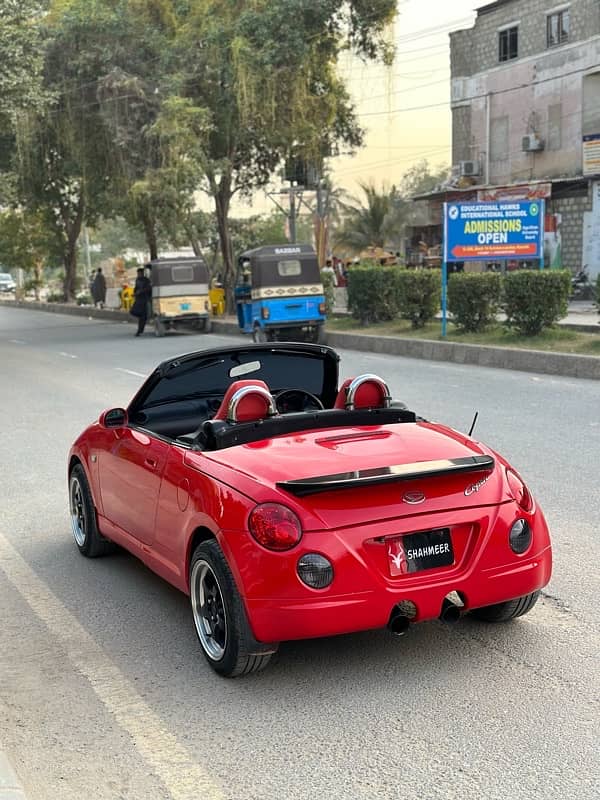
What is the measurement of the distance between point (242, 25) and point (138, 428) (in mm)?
25947

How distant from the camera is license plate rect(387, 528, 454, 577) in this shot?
13.6 ft

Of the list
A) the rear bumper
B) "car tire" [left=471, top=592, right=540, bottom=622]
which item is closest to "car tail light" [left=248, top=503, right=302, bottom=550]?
the rear bumper

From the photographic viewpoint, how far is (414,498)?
4.22 m

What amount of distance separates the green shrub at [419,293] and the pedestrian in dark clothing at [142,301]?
10.4 meters

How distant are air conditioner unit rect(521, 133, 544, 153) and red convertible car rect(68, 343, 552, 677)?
32.5 meters

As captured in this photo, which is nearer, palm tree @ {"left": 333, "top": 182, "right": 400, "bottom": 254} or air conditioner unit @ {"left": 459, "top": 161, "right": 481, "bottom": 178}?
air conditioner unit @ {"left": 459, "top": 161, "right": 481, "bottom": 178}

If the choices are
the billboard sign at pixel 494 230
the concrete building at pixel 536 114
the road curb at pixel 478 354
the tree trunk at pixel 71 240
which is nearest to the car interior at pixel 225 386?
the road curb at pixel 478 354

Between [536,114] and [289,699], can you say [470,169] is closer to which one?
[536,114]

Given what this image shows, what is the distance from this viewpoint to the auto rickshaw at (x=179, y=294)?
29422 millimetres

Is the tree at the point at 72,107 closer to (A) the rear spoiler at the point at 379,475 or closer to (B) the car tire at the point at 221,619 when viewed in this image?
(B) the car tire at the point at 221,619

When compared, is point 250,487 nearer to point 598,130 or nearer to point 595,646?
point 595,646

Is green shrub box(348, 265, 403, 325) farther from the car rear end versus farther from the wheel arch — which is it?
the car rear end

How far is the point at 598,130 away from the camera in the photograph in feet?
110

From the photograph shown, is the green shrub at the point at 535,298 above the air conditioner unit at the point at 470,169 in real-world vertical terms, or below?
below
